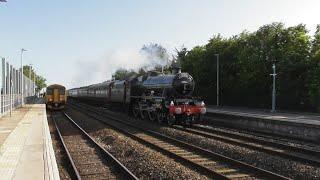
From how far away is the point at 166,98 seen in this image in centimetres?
2844

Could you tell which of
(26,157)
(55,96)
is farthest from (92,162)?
(55,96)

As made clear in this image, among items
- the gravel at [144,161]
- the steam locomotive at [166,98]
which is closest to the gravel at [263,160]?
the gravel at [144,161]

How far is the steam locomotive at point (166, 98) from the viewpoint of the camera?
2797 cm

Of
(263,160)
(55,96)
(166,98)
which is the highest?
(55,96)

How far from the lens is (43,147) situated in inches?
652

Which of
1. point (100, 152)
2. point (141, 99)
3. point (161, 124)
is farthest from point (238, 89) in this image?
point (100, 152)

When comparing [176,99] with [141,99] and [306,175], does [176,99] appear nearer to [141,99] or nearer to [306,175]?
[141,99]

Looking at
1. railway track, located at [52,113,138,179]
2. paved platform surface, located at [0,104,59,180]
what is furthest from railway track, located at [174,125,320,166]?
paved platform surface, located at [0,104,59,180]

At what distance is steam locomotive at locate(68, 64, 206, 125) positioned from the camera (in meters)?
28.0

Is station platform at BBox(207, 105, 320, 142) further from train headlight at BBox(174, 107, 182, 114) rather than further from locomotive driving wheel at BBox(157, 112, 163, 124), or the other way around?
locomotive driving wheel at BBox(157, 112, 163, 124)

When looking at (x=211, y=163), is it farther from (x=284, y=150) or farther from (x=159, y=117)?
(x=159, y=117)

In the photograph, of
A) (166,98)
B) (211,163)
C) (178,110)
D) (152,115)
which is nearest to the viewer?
(211,163)

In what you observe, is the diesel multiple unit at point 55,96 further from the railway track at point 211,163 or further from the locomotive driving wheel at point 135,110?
the railway track at point 211,163

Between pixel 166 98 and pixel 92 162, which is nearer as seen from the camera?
pixel 92 162
